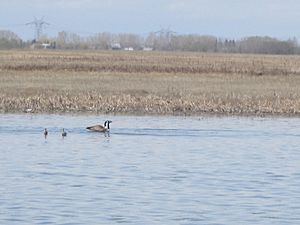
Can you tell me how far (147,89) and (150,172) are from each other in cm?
1761

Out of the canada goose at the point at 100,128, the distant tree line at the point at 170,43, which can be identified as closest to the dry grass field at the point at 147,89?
the canada goose at the point at 100,128

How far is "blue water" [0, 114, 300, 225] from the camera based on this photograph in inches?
513

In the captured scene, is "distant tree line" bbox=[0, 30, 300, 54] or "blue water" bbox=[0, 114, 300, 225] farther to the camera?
"distant tree line" bbox=[0, 30, 300, 54]

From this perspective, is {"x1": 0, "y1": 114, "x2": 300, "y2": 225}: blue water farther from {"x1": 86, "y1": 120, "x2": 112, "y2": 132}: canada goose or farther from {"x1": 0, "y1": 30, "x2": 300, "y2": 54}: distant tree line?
{"x1": 0, "y1": 30, "x2": 300, "y2": 54}: distant tree line

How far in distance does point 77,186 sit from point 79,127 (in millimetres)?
9332

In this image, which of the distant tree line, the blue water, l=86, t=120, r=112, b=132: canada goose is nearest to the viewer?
the blue water

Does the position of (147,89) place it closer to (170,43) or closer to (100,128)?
(100,128)

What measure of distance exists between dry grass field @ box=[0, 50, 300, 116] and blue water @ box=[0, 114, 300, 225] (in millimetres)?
1878

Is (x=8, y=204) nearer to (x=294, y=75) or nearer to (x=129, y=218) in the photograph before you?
(x=129, y=218)

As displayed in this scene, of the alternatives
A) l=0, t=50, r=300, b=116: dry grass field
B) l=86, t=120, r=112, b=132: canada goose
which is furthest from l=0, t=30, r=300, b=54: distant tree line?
l=86, t=120, r=112, b=132: canada goose

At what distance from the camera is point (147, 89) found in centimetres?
3447

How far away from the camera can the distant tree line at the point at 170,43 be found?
136 meters

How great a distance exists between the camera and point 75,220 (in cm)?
1236

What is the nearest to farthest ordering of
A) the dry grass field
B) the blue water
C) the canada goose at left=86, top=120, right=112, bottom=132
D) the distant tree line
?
the blue water, the canada goose at left=86, top=120, right=112, bottom=132, the dry grass field, the distant tree line
